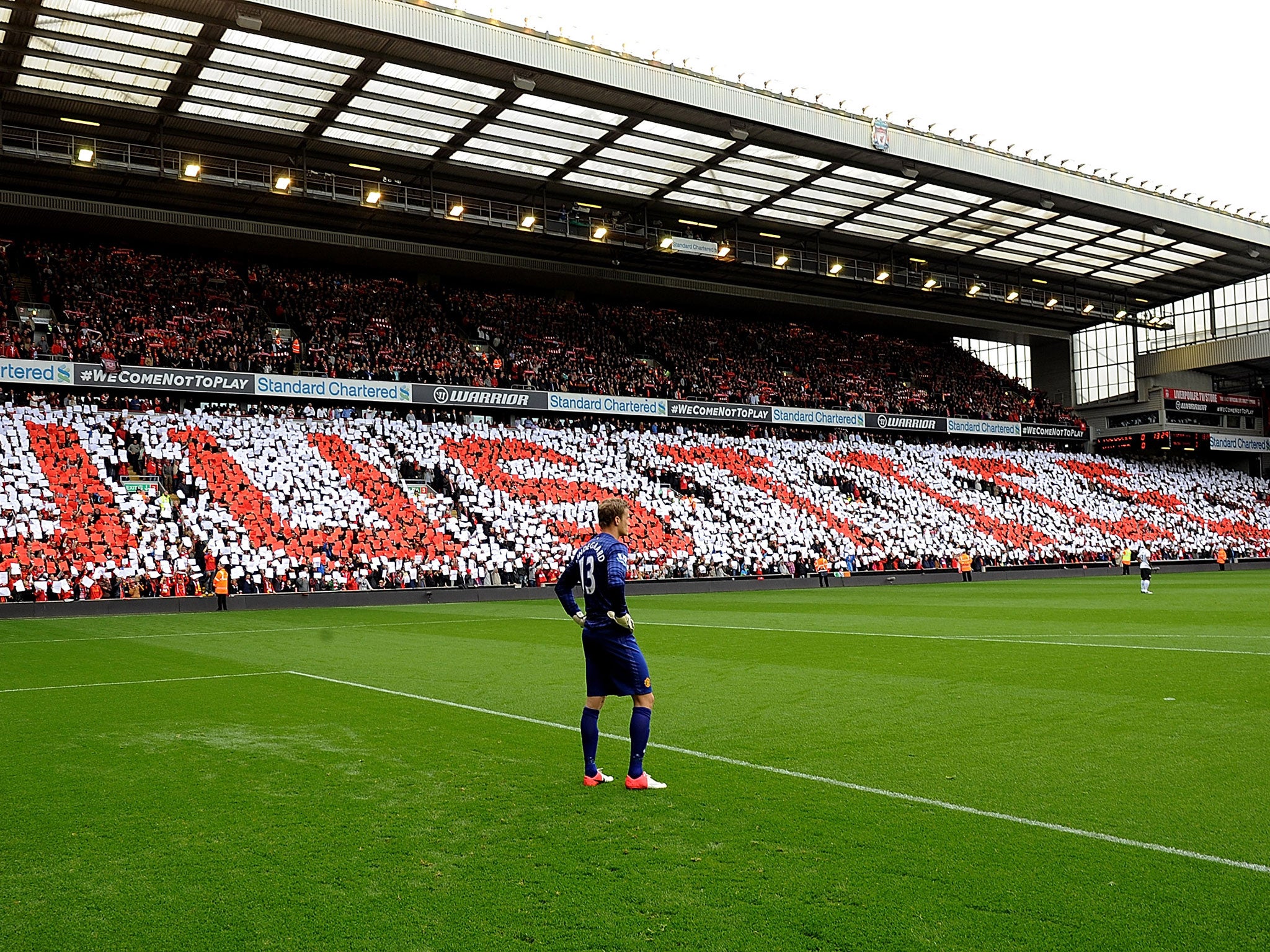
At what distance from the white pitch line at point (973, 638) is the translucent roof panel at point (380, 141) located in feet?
76.7

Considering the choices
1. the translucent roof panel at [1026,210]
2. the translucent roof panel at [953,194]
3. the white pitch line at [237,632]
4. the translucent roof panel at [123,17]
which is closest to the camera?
the white pitch line at [237,632]

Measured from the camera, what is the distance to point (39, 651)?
66.0 feet

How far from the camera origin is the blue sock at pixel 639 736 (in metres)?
7.88

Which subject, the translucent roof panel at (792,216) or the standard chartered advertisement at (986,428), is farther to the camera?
the standard chartered advertisement at (986,428)

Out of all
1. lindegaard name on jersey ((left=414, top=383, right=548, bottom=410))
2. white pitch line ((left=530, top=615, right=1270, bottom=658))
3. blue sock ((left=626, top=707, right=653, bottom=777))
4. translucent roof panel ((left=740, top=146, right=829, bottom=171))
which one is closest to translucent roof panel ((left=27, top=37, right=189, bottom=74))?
lindegaard name on jersey ((left=414, top=383, right=548, bottom=410))

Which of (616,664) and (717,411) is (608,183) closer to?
(717,411)

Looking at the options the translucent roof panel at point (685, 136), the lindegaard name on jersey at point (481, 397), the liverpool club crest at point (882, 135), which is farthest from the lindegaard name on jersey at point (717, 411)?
the liverpool club crest at point (882, 135)

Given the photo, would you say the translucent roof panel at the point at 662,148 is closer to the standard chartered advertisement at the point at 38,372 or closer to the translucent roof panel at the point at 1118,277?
the standard chartered advertisement at the point at 38,372

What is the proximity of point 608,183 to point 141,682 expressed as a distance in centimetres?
3500

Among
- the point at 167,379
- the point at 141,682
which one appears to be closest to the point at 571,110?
the point at 167,379

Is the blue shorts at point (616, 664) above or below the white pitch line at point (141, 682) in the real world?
above

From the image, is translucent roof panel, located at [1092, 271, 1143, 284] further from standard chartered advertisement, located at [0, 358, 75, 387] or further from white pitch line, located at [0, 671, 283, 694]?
white pitch line, located at [0, 671, 283, 694]

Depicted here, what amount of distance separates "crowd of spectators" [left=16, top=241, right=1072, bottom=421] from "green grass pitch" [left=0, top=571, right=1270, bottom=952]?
107 feet

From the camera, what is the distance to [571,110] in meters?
38.7
